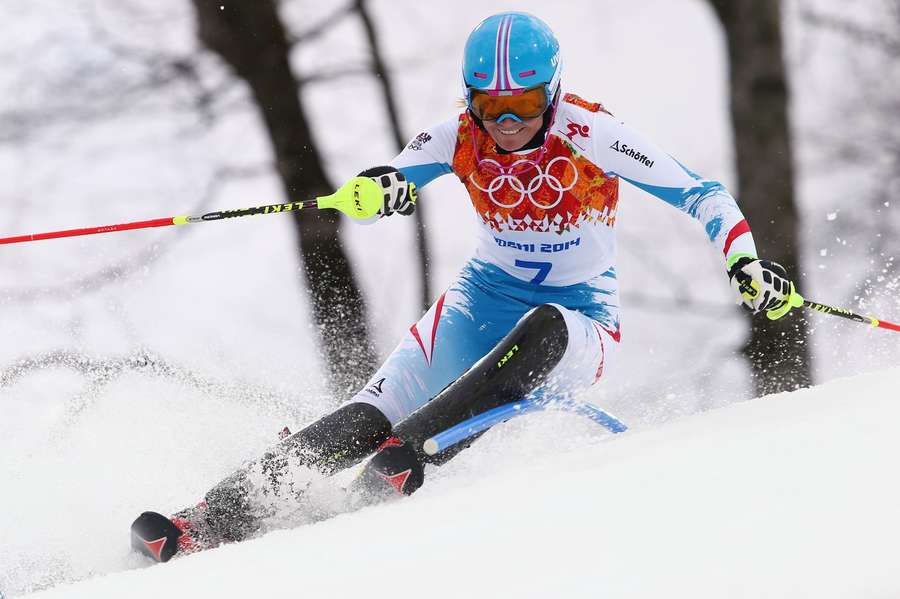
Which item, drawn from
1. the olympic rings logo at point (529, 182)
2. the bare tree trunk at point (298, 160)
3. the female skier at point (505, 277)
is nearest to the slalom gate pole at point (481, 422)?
the female skier at point (505, 277)

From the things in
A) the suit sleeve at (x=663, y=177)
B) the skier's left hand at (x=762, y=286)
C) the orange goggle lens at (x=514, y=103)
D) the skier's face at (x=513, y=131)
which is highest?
the orange goggle lens at (x=514, y=103)

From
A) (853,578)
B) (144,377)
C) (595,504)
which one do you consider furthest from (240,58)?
(853,578)

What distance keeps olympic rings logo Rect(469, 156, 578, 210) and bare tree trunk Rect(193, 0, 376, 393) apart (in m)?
3.72

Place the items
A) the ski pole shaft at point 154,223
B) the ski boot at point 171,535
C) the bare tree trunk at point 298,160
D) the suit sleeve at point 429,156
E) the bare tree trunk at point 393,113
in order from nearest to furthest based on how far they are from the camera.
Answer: the ski boot at point 171,535, the ski pole shaft at point 154,223, the suit sleeve at point 429,156, the bare tree trunk at point 298,160, the bare tree trunk at point 393,113

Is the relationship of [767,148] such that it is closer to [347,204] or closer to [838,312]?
[838,312]

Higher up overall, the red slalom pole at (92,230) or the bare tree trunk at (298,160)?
the red slalom pole at (92,230)

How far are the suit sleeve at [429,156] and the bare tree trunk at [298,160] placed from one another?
11.4ft

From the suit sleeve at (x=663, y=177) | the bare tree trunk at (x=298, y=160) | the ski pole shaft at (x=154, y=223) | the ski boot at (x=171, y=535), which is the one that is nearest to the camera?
the ski boot at (x=171, y=535)

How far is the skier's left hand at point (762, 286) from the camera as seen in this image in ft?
10.4

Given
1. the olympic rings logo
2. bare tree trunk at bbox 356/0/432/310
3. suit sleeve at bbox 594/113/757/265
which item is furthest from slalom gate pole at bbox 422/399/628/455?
bare tree trunk at bbox 356/0/432/310

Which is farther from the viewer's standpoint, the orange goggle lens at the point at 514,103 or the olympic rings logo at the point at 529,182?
the olympic rings logo at the point at 529,182

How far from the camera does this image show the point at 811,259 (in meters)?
8.06

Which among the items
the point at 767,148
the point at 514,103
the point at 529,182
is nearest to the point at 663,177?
the point at 529,182

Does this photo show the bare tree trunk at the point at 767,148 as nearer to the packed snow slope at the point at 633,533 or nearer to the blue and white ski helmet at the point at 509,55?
the blue and white ski helmet at the point at 509,55
